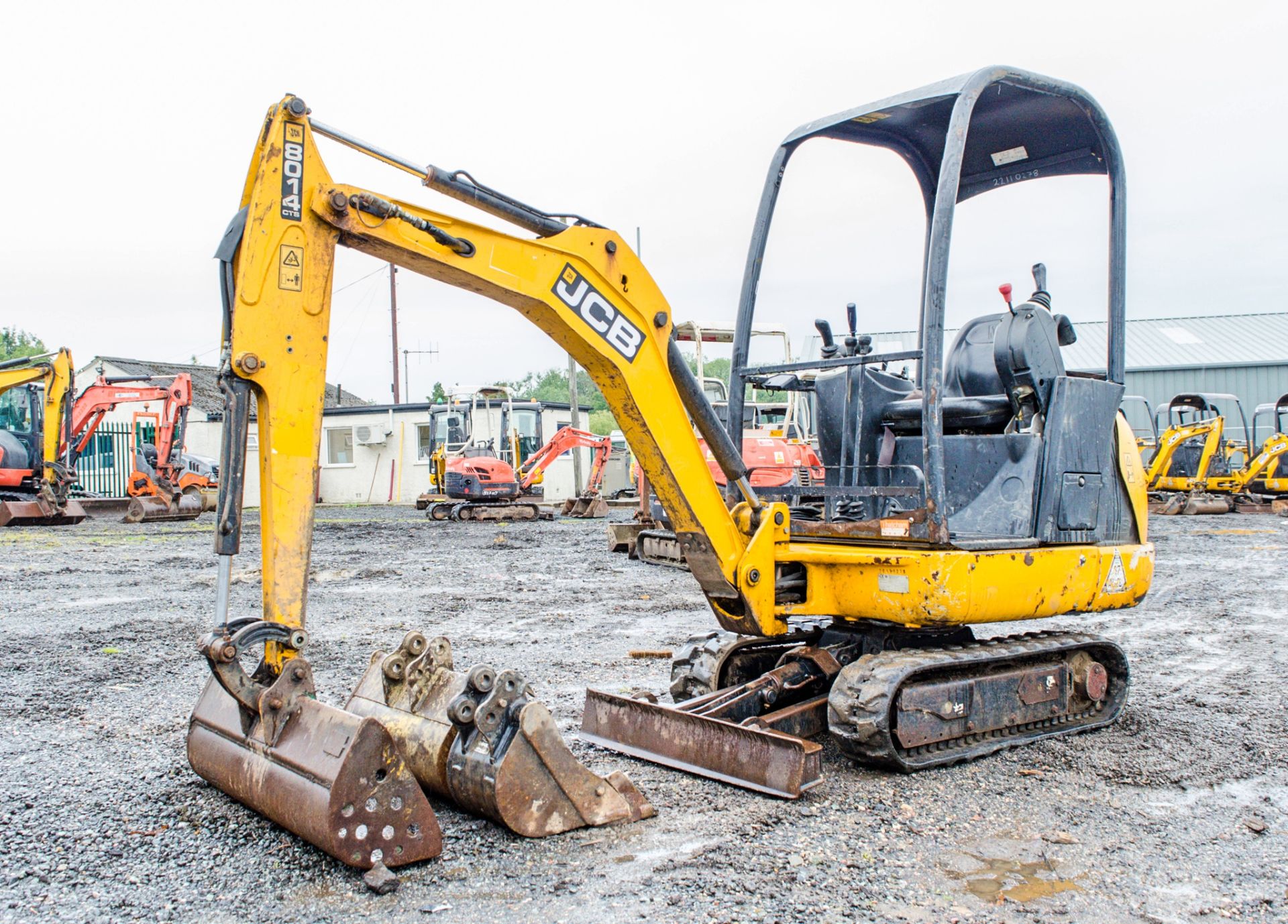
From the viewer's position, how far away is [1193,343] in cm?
3856

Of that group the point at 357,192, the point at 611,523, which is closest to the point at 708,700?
the point at 357,192

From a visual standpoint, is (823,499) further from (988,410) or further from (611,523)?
(611,523)

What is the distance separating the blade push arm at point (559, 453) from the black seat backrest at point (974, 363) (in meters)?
19.2

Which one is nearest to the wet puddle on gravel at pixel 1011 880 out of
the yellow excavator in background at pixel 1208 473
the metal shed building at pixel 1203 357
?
the yellow excavator in background at pixel 1208 473

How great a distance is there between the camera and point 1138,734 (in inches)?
204

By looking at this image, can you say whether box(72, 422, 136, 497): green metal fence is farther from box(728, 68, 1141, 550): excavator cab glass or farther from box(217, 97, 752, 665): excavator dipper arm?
box(217, 97, 752, 665): excavator dipper arm

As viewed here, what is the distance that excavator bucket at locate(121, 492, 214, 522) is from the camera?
21.8 m

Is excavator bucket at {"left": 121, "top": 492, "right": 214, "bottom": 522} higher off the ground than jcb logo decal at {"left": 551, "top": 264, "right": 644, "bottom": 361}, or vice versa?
jcb logo decal at {"left": 551, "top": 264, "right": 644, "bottom": 361}

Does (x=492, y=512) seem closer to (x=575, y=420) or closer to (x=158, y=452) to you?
(x=158, y=452)

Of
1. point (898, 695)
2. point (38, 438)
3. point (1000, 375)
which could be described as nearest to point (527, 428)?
point (38, 438)

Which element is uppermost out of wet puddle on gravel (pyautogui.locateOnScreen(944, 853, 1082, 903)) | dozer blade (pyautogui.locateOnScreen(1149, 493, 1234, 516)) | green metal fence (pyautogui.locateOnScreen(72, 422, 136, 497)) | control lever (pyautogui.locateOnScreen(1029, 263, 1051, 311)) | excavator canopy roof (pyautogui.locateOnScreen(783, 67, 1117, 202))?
excavator canopy roof (pyautogui.locateOnScreen(783, 67, 1117, 202))

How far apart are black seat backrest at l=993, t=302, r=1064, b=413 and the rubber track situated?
1124mm

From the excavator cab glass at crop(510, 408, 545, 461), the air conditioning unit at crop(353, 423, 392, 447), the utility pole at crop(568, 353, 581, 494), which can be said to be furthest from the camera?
the air conditioning unit at crop(353, 423, 392, 447)

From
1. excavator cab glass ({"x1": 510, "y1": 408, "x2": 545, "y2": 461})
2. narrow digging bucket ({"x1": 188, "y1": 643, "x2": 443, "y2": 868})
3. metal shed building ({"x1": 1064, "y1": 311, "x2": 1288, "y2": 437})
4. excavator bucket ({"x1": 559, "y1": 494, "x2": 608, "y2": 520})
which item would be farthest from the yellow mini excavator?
metal shed building ({"x1": 1064, "y1": 311, "x2": 1288, "y2": 437})
